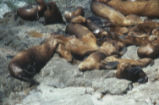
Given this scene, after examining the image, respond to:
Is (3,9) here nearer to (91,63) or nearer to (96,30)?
(96,30)

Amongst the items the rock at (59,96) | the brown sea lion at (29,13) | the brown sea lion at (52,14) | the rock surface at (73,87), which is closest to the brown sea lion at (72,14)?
the brown sea lion at (52,14)

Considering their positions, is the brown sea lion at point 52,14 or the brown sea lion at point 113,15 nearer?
the brown sea lion at point 113,15

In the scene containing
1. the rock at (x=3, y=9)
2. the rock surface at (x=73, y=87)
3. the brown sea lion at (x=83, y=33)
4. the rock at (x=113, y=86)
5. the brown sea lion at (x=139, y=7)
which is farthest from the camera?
the rock at (x=3, y=9)

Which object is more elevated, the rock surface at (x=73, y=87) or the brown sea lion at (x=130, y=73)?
the brown sea lion at (x=130, y=73)

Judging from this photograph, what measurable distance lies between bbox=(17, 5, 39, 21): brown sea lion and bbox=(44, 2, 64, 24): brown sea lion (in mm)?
278

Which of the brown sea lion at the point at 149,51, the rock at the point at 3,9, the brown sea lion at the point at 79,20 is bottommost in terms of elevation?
the rock at the point at 3,9

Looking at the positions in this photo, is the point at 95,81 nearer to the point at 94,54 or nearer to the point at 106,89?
the point at 106,89

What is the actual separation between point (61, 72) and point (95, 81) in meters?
0.67

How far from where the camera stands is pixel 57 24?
7.17 meters

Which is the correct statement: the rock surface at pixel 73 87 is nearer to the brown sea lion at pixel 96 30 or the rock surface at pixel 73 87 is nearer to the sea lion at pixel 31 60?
the sea lion at pixel 31 60

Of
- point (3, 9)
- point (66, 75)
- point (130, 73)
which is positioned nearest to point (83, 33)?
point (66, 75)

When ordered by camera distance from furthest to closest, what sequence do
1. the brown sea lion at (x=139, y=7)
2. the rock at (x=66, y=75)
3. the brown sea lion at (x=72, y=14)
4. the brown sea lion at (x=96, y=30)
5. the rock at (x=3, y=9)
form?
Result: the rock at (x=3, y=9), the brown sea lion at (x=72, y=14), the brown sea lion at (x=139, y=7), the brown sea lion at (x=96, y=30), the rock at (x=66, y=75)

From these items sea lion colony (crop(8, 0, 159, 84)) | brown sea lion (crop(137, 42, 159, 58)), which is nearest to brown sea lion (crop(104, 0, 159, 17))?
sea lion colony (crop(8, 0, 159, 84))

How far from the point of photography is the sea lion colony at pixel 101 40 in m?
5.26
